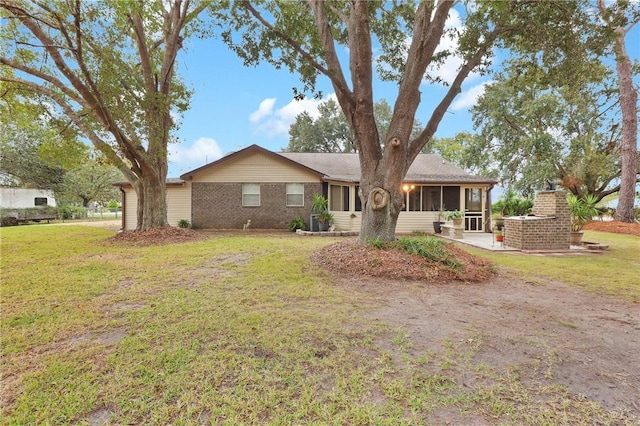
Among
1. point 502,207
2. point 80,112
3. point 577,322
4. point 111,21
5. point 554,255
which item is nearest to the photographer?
point 577,322

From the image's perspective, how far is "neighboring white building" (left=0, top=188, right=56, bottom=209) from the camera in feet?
71.2

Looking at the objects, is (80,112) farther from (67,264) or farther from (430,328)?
(430,328)

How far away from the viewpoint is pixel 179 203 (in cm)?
1505

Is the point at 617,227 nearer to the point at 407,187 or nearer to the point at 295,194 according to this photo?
the point at 407,187

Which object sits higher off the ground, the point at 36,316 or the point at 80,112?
the point at 80,112

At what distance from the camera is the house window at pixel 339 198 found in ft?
49.6

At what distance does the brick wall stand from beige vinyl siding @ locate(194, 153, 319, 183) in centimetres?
30

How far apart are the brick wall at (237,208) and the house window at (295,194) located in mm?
205

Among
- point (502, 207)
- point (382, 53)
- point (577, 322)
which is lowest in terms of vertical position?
point (577, 322)

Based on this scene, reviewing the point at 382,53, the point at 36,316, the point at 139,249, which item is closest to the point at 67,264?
the point at 139,249

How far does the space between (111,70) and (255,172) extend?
7.06 metres

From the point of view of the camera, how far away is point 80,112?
9992 mm

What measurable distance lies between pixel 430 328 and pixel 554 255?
743cm

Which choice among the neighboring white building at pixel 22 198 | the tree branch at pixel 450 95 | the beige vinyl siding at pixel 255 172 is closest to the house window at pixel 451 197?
the beige vinyl siding at pixel 255 172
